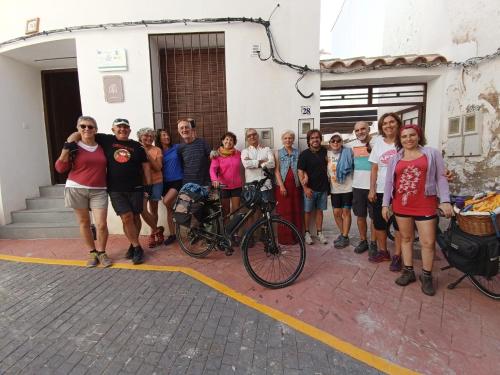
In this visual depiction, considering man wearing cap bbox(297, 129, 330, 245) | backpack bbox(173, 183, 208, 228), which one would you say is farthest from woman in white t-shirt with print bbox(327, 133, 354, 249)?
backpack bbox(173, 183, 208, 228)

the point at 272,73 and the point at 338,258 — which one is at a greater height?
the point at 272,73

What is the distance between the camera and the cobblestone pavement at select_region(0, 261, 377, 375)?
6.83 ft

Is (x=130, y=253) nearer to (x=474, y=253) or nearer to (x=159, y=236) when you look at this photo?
(x=159, y=236)

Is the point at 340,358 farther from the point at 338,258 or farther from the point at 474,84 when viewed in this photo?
the point at 474,84

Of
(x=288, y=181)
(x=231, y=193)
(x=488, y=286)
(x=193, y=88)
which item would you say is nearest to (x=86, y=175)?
(x=231, y=193)

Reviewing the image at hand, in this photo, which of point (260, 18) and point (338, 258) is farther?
point (260, 18)

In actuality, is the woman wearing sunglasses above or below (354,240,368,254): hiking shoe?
above

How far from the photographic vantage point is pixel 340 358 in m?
2.13

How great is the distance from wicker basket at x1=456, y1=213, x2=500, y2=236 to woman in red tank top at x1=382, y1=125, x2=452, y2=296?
18 centimetres

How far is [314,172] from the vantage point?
415 cm

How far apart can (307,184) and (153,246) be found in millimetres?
2556

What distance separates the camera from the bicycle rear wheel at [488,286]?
280 cm

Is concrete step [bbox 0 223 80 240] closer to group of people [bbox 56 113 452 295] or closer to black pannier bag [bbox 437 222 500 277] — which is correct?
group of people [bbox 56 113 452 295]

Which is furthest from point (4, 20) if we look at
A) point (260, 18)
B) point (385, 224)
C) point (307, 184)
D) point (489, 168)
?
point (489, 168)
